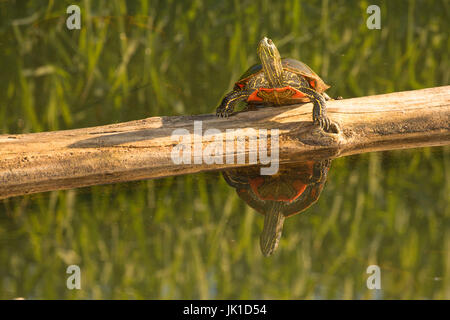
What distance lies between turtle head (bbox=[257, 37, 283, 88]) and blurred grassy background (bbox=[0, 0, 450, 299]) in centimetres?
46

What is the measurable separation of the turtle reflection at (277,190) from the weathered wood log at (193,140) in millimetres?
92

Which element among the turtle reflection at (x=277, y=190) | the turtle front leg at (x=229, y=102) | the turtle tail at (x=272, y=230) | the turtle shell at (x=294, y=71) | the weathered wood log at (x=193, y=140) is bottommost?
the turtle tail at (x=272, y=230)

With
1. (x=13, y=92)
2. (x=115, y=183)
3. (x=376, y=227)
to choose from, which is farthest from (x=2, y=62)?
(x=376, y=227)

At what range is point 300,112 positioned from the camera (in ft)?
9.12

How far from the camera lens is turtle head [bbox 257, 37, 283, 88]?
108 inches

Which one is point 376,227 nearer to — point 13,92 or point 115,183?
point 115,183

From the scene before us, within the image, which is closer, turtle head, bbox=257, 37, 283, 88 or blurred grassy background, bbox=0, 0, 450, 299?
blurred grassy background, bbox=0, 0, 450, 299

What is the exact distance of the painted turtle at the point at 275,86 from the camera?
2.72 metres

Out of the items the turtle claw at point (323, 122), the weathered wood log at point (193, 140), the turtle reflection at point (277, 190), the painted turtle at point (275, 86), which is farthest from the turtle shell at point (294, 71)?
the turtle reflection at point (277, 190)

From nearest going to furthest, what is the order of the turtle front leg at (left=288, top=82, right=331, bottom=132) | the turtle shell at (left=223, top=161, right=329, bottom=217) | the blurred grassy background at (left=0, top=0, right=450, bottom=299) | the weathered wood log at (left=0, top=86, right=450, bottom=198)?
the blurred grassy background at (left=0, top=0, right=450, bottom=299) → the turtle shell at (left=223, top=161, right=329, bottom=217) → the weathered wood log at (left=0, top=86, right=450, bottom=198) → the turtle front leg at (left=288, top=82, right=331, bottom=132)

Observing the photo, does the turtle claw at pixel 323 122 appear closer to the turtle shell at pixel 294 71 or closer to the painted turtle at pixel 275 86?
the painted turtle at pixel 275 86

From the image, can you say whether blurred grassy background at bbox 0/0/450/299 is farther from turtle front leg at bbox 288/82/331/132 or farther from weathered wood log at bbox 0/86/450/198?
turtle front leg at bbox 288/82/331/132

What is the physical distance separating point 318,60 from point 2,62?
2.12 meters

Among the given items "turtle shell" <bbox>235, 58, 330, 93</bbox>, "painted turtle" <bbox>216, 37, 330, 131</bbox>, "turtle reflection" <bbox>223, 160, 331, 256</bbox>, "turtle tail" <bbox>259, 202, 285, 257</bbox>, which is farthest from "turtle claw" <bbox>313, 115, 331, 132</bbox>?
"turtle tail" <bbox>259, 202, 285, 257</bbox>
